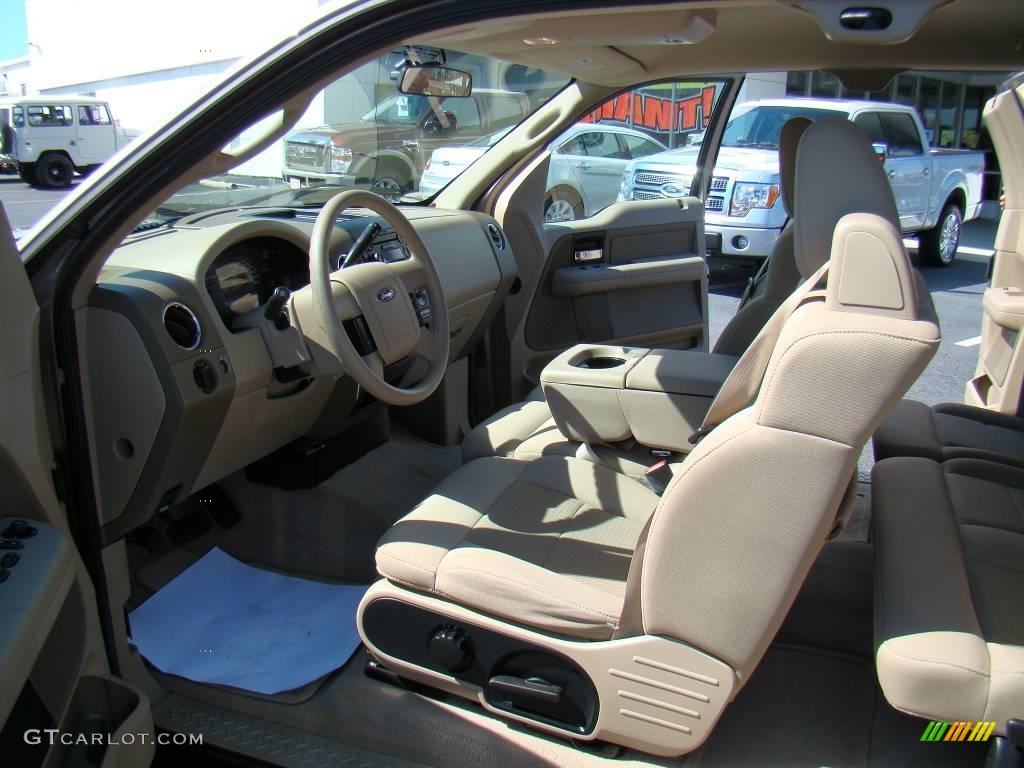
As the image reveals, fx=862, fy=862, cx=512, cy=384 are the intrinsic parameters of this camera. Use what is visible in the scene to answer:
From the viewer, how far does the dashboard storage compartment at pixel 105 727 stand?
57.5 inches

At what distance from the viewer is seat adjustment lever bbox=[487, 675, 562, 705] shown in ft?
5.38

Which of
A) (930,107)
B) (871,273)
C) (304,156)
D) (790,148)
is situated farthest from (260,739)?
(930,107)

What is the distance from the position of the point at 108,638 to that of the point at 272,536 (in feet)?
2.50

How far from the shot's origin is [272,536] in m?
2.49

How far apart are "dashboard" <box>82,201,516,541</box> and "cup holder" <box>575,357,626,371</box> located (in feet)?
1.63

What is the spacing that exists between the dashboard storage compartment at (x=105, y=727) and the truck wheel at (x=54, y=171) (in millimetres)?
16736

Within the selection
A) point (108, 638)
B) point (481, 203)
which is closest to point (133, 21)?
point (481, 203)

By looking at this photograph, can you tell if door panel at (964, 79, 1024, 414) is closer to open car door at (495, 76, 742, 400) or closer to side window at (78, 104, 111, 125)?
open car door at (495, 76, 742, 400)

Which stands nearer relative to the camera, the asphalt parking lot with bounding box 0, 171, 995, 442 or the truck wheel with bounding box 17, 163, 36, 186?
the asphalt parking lot with bounding box 0, 171, 995, 442

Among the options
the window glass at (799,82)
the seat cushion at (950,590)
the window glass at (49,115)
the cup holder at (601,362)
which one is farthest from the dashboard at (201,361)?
the window glass at (49,115)

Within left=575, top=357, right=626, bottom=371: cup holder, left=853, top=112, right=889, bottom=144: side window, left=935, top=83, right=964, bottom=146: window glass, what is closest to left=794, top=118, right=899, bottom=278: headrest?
left=575, top=357, right=626, bottom=371: cup holder

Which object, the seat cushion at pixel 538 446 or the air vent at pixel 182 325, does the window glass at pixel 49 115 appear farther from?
the air vent at pixel 182 325

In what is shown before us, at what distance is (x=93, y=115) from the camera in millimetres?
16312

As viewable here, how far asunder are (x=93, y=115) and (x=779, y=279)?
55.7 feet
